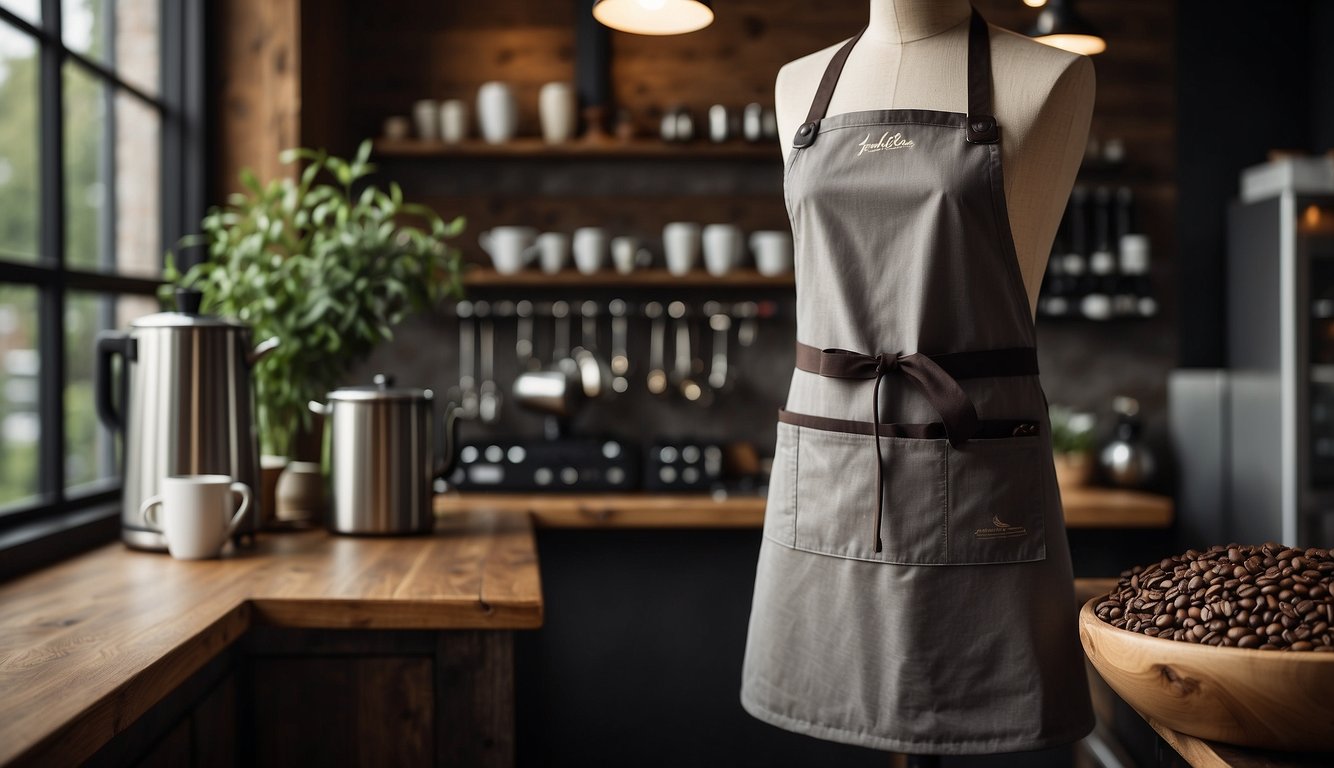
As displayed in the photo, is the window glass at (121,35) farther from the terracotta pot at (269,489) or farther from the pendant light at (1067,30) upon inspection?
the pendant light at (1067,30)

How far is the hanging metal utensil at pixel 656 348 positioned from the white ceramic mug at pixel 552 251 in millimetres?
362

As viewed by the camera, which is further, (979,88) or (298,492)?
(298,492)

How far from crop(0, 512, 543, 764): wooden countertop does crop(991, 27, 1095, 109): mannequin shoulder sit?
0.98 m

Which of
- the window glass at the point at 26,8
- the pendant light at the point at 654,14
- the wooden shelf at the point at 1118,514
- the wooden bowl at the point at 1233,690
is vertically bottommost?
the wooden shelf at the point at 1118,514

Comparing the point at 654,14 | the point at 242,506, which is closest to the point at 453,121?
the point at 654,14

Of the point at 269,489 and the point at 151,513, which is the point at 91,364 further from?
the point at 151,513

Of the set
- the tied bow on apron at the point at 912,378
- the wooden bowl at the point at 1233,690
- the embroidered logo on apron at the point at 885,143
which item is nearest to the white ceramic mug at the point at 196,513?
the tied bow on apron at the point at 912,378

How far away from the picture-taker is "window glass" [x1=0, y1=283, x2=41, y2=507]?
84.1 inches

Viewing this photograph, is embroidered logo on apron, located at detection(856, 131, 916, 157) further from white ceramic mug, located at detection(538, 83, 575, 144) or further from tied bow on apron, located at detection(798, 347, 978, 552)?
white ceramic mug, located at detection(538, 83, 575, 144)

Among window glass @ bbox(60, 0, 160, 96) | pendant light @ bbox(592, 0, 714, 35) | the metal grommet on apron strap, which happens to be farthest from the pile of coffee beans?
window glass @ bbox(60, 0, 160, 96)

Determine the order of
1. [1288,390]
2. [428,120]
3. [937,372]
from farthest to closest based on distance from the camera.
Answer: [428,120] < [1288,390] < [937,372]

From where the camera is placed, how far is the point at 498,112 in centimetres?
349

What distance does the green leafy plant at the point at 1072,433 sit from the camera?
11.3 feet

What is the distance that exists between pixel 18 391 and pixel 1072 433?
3149 millimetres
